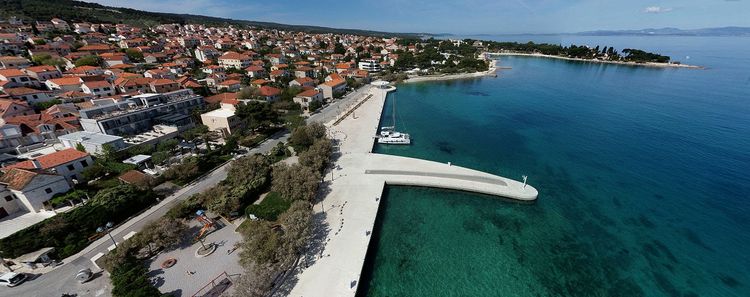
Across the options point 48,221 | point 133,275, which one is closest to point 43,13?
point 48,221

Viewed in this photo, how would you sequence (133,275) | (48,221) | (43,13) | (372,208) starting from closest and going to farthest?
(133,275), (48,221), (372,208), (43,13)

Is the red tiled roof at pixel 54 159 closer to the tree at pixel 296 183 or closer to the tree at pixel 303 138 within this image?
the tree at pixel 296 183

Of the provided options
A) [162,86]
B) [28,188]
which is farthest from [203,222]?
[162,86]

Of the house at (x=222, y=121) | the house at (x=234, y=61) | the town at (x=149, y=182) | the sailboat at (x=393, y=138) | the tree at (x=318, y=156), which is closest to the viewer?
the town at (x=149, y=182)

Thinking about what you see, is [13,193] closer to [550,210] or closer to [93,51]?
[550,210]

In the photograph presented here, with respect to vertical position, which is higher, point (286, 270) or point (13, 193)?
point (13, 193)

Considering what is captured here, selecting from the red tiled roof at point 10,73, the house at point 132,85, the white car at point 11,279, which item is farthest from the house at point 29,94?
the white car at point 11,279

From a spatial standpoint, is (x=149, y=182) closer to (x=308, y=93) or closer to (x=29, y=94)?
(x=308, y=93)
